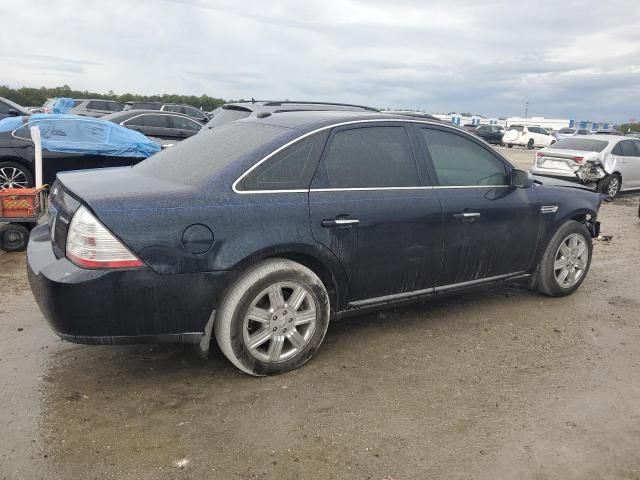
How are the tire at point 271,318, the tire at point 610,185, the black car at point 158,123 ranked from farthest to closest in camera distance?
the black car at point 158,123
the tire at point 610,185
the tire at point 271,318

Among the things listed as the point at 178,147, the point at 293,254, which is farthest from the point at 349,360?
the point at 178,147

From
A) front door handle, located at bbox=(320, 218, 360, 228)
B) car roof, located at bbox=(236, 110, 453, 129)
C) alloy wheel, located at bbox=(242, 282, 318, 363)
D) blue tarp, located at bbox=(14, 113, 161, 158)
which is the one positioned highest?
car roof, located at bbox=(236, 110, 453, 129)

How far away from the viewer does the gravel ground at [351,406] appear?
2.65 metres

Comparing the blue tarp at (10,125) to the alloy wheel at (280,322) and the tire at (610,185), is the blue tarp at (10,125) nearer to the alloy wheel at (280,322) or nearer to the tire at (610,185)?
the alloy wheel at (280,322)

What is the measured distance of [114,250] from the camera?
291 cm

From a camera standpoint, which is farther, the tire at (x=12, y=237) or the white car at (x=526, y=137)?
the white car at (x=526, y=137)

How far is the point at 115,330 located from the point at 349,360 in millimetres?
1569

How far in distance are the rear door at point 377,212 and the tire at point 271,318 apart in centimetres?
30

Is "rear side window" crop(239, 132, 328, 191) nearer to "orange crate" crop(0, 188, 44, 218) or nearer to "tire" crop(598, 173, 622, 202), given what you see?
"orange crate" crop(0, 188, 44, 218)

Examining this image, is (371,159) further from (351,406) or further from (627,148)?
(627,148)

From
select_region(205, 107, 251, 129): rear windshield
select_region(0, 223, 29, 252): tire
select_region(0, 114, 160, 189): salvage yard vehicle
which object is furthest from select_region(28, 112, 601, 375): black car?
select_region(0, 114, 160, 189): salvage yard vehicle

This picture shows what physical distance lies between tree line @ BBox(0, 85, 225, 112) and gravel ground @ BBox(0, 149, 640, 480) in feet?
174

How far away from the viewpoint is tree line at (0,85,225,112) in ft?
177

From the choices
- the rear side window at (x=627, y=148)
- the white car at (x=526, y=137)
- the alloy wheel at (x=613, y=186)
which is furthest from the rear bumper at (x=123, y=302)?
the white car at (x=526, y=137)
